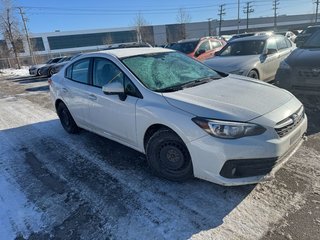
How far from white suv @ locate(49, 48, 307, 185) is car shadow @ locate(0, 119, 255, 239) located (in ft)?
0.97

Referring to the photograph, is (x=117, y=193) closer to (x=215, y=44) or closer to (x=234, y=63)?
(x=234, y=63)

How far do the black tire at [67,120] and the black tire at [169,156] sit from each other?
251 centimetres

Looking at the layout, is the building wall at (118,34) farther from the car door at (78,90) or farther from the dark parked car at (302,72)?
the car door at (78,90)

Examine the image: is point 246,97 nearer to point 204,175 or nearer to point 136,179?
point 204,175

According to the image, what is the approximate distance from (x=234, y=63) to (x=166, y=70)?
3.82m

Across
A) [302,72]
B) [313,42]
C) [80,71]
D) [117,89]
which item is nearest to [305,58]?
[302,72]

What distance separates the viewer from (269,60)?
771cm

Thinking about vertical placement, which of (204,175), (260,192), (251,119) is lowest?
(260,192)

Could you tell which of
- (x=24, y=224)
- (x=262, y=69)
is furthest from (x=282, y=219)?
(x=262, y=69)

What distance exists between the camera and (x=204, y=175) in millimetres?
3115

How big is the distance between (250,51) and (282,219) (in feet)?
Answer: 20.3

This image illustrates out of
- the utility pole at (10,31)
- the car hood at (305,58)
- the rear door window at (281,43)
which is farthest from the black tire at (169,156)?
the utility pole at (10,31)

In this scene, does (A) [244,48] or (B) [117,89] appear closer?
(B) [117,89]

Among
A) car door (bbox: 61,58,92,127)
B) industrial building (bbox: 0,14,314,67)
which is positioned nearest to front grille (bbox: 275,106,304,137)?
car door (bbox: 61,58,92,127)
